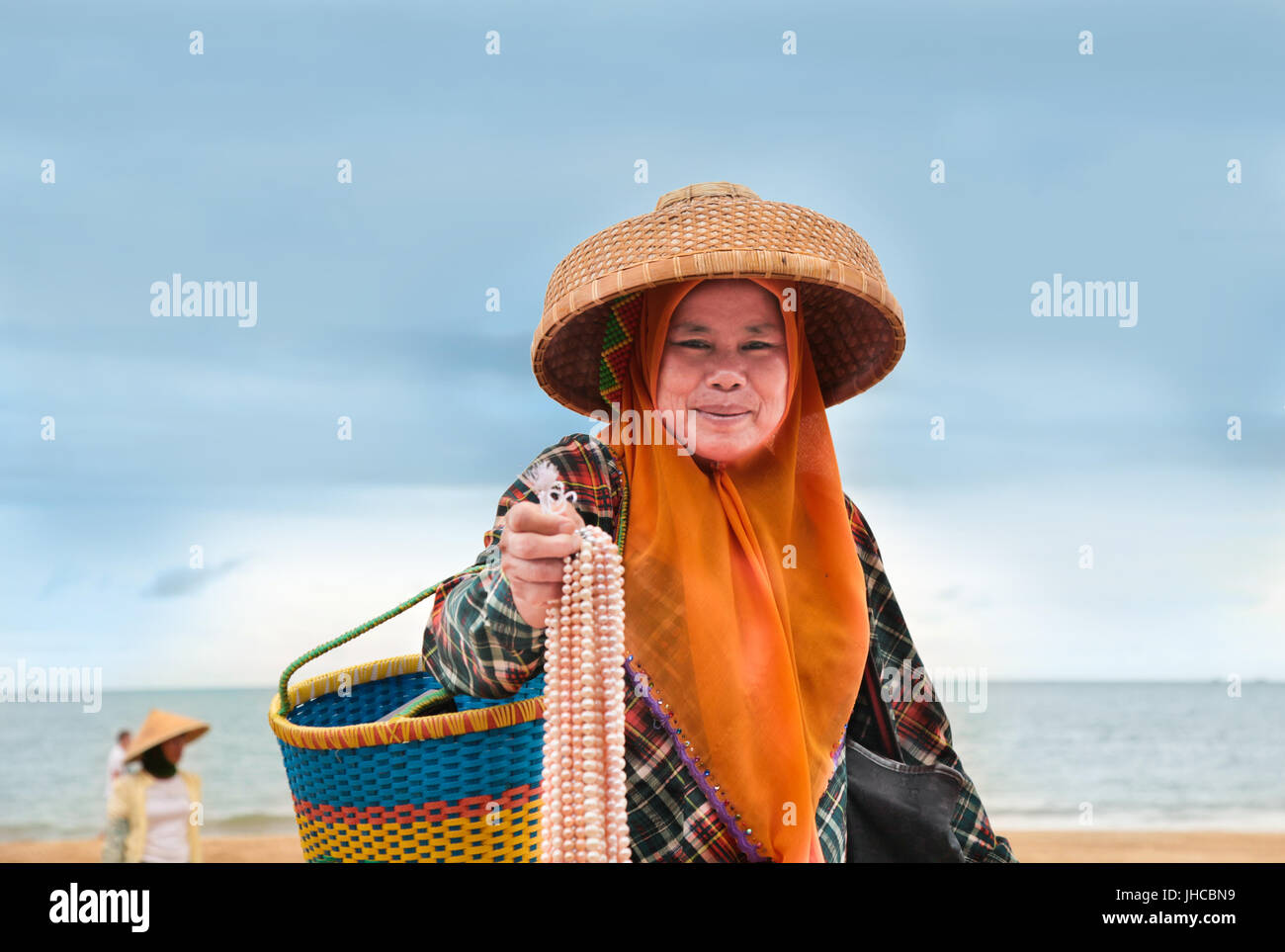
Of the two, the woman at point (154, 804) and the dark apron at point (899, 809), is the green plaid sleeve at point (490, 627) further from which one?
the woman at point (154, 804)

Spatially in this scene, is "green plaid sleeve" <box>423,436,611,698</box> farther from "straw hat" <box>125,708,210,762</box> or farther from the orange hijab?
"straw hat" <box>125,708,210,762</box>

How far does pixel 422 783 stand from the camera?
1698 millimetres

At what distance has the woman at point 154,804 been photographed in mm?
4098

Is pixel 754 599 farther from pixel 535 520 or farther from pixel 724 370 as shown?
pixel 535 520

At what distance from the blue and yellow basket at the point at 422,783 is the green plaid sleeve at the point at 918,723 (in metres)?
0.79

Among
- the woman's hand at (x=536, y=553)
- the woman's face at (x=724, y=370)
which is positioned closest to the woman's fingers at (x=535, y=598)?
the woman's hand at (x=536, y=553)

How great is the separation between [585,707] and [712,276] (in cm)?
79

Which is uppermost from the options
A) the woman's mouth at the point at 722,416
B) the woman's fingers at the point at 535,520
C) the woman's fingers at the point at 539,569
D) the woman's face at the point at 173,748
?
the woman's mouth at the point at 722,416

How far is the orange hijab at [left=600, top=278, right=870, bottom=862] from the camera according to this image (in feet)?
5.67

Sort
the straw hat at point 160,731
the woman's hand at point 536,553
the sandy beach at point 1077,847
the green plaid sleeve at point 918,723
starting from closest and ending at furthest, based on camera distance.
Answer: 1. the woman's hand at point 536,553
2. the green plaid sleeve at point 918,723
3. the straw hat at point 160,731
4. the sandy beach at point 1077,847

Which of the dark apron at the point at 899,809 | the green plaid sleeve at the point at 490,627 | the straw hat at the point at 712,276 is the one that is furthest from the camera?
the dark apron at the point at 899,809
